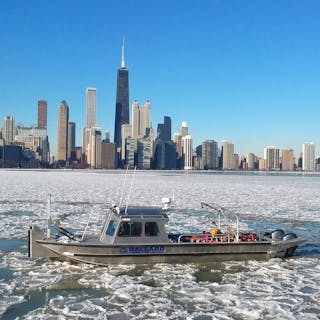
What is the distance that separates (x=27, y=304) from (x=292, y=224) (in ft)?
52.4

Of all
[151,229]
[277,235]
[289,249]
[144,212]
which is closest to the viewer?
[151,229]

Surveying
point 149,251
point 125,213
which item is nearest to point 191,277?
point 149,251

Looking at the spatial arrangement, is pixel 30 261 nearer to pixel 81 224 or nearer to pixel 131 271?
pixel 131 271

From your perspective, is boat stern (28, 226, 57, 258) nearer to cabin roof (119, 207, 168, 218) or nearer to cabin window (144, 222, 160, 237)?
cabin roof (119, 207, 168, 218)

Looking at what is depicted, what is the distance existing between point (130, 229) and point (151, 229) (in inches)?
26.0

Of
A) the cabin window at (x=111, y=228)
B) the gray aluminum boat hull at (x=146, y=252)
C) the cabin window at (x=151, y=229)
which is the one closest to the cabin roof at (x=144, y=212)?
the cabin window at (x=151, y=229)

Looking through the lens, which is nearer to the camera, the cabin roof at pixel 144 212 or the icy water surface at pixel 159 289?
the icy water surface at pixel 159 289

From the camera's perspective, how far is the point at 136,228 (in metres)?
14.4

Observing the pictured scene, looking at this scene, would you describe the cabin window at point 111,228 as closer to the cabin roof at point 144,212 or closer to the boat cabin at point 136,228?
the boat cabin at point 136,228

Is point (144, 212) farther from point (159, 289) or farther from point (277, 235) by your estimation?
point (277, 235)

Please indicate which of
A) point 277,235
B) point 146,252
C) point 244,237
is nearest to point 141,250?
point 146,252

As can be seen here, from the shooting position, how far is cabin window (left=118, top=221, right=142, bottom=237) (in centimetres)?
1435

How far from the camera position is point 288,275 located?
13.7m

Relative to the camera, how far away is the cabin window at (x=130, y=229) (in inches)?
565
